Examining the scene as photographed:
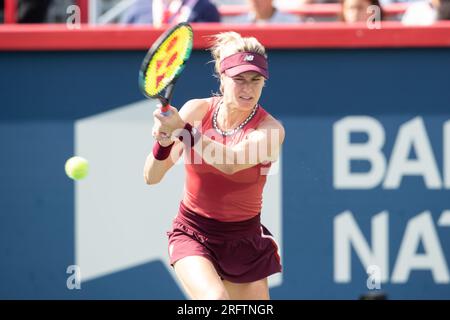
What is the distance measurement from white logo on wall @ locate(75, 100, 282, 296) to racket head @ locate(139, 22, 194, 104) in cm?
165

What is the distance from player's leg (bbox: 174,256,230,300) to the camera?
5203 millimetres

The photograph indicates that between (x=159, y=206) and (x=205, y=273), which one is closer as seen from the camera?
(x=205, y=273)

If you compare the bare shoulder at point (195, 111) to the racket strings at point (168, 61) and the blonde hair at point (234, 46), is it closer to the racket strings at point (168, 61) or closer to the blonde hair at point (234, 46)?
the blonde hair at point (234, 46)

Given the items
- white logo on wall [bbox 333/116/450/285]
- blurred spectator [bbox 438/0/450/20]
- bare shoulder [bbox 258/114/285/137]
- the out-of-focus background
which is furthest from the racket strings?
blurred spectator [bbox 438/0/450/20]

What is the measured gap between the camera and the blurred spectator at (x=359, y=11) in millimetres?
7352

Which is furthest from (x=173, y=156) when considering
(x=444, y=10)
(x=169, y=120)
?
(x=444, y=10)

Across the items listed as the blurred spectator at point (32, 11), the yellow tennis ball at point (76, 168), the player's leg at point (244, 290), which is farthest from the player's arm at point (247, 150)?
the blurred spectator at point (32, 11)

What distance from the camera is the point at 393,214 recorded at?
22.1 feet

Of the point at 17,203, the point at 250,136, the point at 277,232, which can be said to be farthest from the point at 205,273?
the point at 17,203

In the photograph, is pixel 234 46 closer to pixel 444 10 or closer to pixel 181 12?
pixel 181 12

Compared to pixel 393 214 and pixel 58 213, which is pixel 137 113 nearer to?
pixel 58 213

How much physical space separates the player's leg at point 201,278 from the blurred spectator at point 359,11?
2.57m

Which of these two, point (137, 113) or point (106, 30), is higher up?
point (106, 30)
